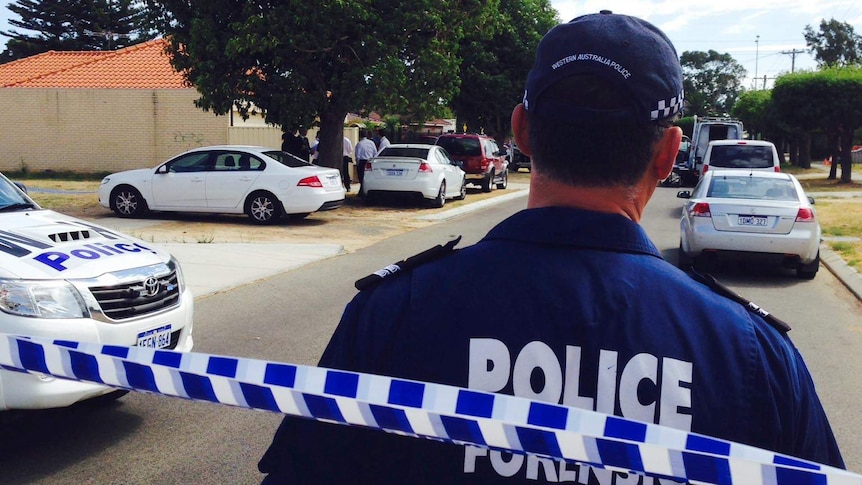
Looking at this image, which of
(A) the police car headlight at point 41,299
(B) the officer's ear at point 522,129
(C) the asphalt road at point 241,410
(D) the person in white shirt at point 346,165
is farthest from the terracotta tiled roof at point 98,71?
(B) the officer's ear at point 522,129

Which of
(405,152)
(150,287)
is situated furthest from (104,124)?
(150,287)

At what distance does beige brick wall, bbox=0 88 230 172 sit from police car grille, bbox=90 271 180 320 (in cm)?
2474

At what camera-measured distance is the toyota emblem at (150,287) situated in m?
5.34

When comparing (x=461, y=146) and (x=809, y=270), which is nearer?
(x=809, y=270)

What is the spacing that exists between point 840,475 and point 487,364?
0.56 meters

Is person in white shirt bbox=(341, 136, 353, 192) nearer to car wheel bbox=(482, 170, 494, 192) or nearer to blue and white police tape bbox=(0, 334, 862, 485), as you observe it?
car wheel bbox=(482, 170, 494, 192)

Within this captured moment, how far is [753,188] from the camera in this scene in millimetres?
12297

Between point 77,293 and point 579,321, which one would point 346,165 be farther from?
point 579,321

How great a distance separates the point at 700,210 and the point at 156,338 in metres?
8.60

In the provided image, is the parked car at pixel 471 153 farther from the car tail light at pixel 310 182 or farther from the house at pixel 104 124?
the car tail light at pixel 310 182

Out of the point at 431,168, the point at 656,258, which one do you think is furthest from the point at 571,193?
the point at 431,168

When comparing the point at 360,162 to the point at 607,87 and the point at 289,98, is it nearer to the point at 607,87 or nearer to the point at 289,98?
the point at 289,98

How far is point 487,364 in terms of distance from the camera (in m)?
1.42

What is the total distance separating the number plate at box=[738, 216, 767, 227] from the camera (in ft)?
38.1
